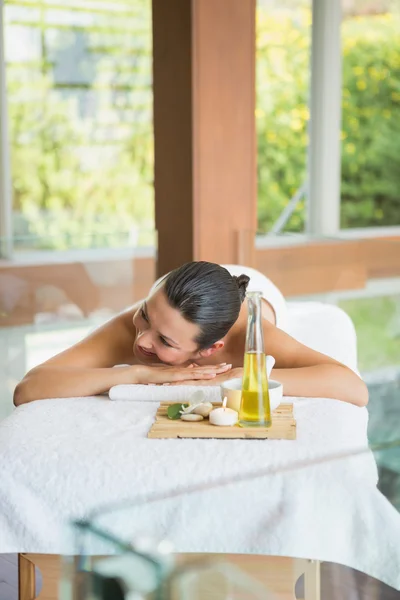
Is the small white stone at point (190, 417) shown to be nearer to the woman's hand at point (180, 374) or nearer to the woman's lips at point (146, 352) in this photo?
the woman's hand at point (180, 374)

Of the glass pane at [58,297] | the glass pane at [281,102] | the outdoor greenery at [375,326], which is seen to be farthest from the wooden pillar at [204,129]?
the glass pane at [281,102]

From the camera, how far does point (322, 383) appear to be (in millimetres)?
1881

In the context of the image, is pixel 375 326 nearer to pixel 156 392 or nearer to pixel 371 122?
pixel 156 392

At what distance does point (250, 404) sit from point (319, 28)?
12.6 feet

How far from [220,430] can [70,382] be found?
44cm

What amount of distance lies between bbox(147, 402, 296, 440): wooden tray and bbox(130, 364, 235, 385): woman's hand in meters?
0.22

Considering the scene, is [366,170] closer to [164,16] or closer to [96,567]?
[164,16]

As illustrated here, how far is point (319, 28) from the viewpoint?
5.05 meters

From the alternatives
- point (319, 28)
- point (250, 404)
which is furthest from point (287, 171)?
point (250, 404)

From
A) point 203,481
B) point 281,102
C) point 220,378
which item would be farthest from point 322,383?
point 281,102

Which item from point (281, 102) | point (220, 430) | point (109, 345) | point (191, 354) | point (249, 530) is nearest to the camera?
point (249, 530)

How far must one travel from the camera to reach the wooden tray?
5.31 feet

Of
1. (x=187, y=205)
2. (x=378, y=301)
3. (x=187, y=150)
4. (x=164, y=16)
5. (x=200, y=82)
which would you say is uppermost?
(x=164, y=16)

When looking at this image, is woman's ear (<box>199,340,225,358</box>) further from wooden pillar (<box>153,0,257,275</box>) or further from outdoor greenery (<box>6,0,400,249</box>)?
outdoor greenery (<box>6,0,400,249</box>)
